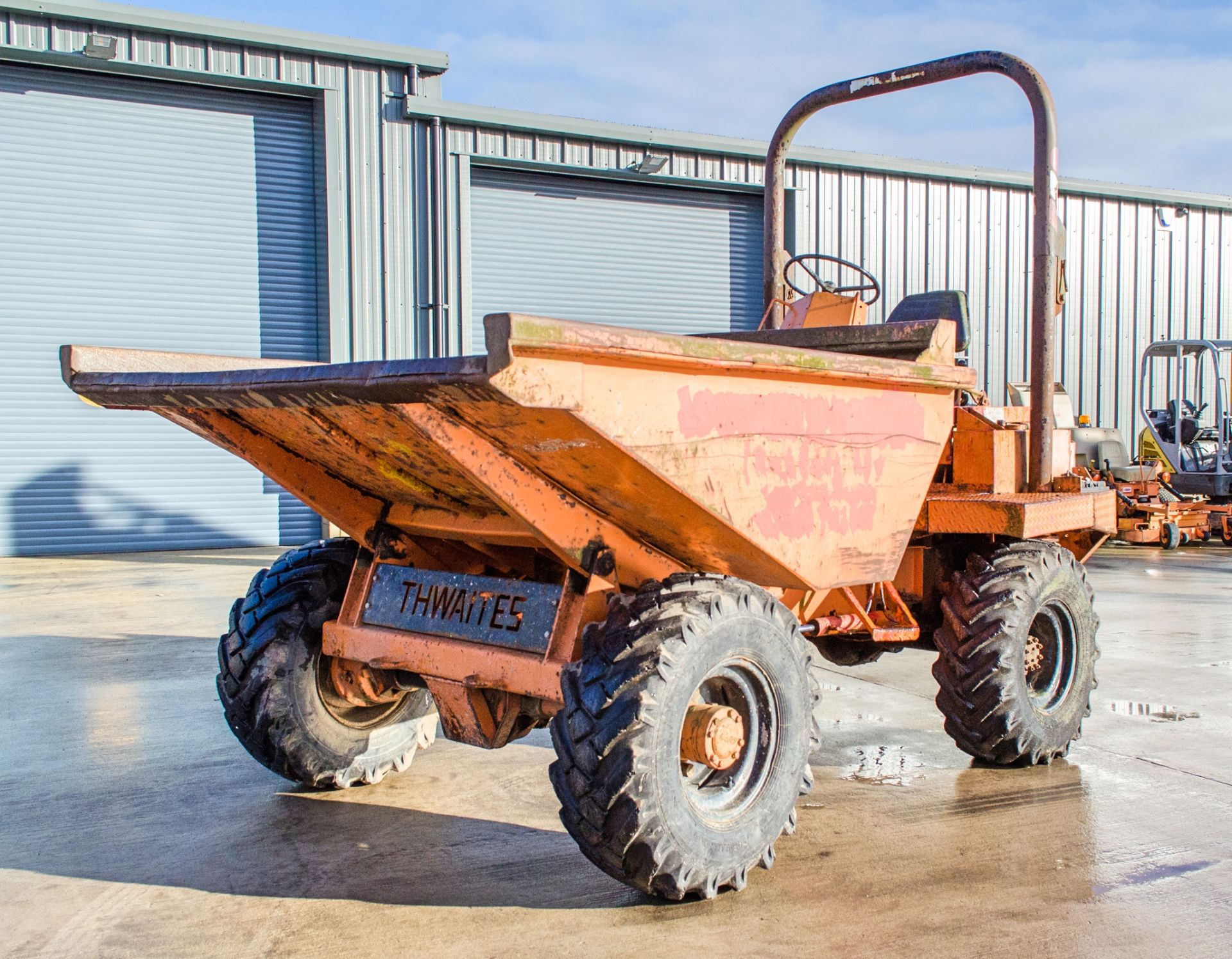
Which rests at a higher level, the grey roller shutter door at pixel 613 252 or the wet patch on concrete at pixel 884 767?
the grey roller shutter door at pixel 613 252

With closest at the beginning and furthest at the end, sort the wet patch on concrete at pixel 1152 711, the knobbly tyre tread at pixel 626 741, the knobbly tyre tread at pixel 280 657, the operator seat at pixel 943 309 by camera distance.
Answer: the knobbly tyre tread at pixel 626 741 < the knobbly tyre tread at pixel 280 657 < the operator seat at pixel 943 309 < the wet patch on concrete at pixel 1152 711

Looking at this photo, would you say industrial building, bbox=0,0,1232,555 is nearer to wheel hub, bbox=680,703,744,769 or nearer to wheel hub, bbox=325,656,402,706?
wheel hub, bbox=325,656,402,706

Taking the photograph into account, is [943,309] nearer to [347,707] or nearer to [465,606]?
[465,606]

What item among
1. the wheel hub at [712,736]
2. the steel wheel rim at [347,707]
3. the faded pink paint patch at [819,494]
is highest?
the faded pink paint patch at [819,494]

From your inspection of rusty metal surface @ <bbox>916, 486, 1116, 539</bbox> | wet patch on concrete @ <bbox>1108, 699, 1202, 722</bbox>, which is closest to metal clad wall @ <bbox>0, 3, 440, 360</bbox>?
wet patch on concrete @ <bbox>1108, 699, 1202, 722</bbox>

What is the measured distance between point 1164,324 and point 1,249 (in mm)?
16937

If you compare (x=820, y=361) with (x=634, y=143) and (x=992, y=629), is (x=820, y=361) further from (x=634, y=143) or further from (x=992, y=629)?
(x=634, y=143)

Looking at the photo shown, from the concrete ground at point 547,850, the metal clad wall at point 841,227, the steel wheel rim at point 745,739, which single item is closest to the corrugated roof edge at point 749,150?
the metal clad wall at point 841,227

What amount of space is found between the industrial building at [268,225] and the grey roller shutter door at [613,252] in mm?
29

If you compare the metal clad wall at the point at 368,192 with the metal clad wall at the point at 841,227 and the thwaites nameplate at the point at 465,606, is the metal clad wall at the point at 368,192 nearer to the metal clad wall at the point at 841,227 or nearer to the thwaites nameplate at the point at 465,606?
the metal clad wall at the point at 841,227

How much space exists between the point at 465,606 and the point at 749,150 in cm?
1309

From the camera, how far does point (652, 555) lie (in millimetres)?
3262

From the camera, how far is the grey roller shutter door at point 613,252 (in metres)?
14.2

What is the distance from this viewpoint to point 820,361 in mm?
2990
